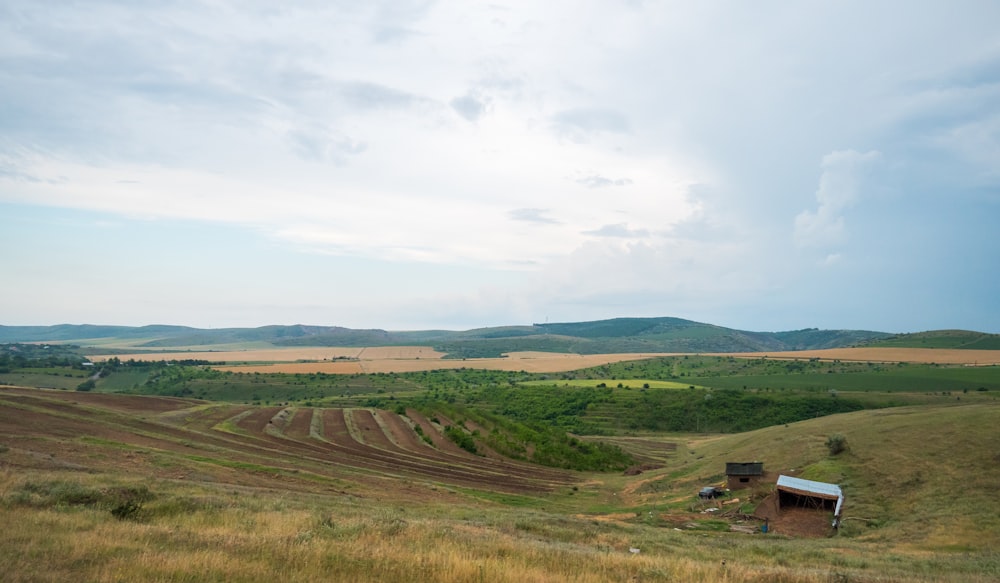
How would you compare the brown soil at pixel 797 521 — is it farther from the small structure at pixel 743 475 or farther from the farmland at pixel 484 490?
the small structure at pixel 743 475

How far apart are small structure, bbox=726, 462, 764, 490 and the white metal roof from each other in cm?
656

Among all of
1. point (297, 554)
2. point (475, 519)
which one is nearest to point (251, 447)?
point (475, 519)

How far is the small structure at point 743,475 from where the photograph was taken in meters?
43.0

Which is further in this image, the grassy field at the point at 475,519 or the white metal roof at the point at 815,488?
the white metal roof at the point at 815,488

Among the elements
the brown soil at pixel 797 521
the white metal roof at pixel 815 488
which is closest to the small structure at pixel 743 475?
the white metal roof at pixel 815 488

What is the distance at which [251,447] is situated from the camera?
158ft

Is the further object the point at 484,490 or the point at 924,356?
the point at 924,356

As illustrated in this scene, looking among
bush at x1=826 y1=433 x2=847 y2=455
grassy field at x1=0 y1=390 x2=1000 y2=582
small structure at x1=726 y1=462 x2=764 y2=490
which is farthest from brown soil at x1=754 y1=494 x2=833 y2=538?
bush at x1=826 y1=433 x2=847 y2=455

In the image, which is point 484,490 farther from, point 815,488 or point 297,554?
point 297,554

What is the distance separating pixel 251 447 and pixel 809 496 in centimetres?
4288

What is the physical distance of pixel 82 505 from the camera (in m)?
16.4

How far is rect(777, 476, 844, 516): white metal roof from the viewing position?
3444cm

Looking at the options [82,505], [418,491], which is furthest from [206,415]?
[82,505]

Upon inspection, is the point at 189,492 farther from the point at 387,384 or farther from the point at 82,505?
the point at 387,384
